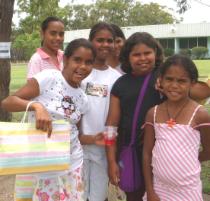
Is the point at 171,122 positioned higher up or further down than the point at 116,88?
further down

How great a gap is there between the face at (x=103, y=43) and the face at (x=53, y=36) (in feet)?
4.75

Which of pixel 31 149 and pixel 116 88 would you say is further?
pixel 116 88

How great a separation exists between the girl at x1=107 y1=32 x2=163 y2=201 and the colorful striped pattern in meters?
0.52

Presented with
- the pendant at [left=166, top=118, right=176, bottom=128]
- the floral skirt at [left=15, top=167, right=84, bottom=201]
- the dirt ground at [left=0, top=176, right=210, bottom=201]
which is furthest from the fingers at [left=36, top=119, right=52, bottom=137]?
the dirt ground at [left=0, top=176, right=210, bottom=201]

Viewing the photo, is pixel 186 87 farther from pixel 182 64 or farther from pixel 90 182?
pixel 90 182

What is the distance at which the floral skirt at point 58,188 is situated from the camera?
8.74 feet

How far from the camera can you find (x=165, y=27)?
5397 cm

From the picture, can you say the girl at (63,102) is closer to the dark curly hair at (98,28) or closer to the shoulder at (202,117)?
the dark curly hair at (98,28)

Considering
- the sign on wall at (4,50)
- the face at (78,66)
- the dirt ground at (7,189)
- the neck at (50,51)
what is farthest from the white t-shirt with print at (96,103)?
the sign on wall at (4,50)

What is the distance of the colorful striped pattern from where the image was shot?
237 centimetres

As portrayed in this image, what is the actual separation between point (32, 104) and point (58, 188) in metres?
0.55

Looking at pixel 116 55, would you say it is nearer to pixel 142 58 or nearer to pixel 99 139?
pixel 142 58

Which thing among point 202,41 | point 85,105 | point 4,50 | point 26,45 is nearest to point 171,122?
point 85,105

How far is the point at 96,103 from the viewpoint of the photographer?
305 cm
